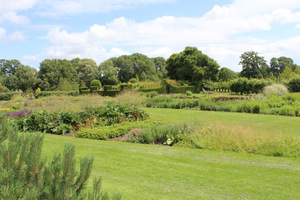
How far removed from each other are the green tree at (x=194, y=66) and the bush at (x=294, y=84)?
712 inches

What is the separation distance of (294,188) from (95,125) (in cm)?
731

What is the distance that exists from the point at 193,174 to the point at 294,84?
21.8 m

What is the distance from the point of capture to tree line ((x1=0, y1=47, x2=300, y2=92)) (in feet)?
136

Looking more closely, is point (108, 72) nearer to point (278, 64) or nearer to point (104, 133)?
point (278, 64)

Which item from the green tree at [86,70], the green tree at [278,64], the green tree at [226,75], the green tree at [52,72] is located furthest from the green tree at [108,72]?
the green tree at [278,64]

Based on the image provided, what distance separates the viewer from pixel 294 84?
71.7ft

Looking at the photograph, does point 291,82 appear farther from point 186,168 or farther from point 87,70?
point 87,70

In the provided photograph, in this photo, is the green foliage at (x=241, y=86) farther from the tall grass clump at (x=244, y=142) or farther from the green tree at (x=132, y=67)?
the green tree at (x=132, y=67)

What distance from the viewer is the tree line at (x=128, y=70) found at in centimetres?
4156

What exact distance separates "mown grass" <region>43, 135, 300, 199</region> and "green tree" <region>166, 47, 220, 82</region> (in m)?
35.4

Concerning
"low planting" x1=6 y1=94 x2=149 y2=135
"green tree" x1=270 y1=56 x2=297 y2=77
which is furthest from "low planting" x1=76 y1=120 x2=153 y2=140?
"green tree" x1=270 y1=56 x2=297 y2=77

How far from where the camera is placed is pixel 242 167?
4.62 metres

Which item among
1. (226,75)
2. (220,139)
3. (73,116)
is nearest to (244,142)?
(220,139)

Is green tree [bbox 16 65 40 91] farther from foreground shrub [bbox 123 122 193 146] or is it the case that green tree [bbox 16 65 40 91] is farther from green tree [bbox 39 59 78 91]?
foreground shrub [bbox 123 122 193 146]
